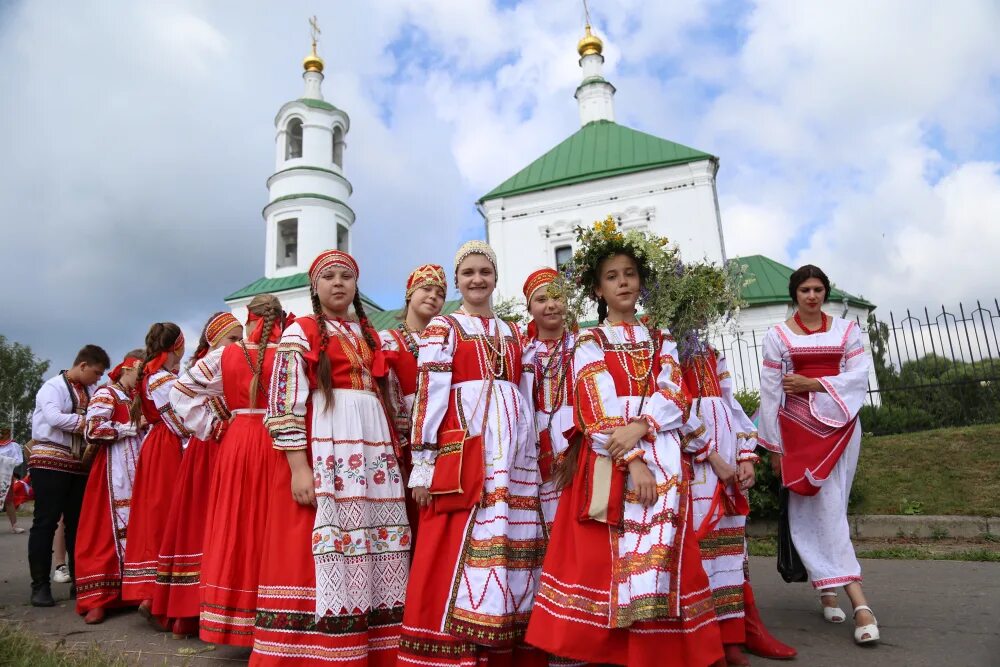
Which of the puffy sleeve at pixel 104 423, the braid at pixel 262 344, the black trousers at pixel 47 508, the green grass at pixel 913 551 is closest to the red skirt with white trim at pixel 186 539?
the braid at pixel 262 344

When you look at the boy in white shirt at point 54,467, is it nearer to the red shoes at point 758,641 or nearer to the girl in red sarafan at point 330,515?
the girl in red sarafan at point 330,515

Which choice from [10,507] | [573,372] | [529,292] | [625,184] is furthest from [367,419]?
[625,184]

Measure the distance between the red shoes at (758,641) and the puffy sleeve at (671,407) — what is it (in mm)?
864

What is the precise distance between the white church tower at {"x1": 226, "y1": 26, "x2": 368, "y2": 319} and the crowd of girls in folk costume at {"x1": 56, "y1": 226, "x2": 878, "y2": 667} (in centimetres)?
2426

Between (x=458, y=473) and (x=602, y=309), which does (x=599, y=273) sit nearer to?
(x=602, y=309)

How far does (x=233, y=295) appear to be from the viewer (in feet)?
95.5

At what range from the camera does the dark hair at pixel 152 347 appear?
16.4 feet

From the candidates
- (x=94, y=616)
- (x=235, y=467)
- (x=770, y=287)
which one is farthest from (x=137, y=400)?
(x=770, y=287)

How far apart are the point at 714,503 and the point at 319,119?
28944 mm

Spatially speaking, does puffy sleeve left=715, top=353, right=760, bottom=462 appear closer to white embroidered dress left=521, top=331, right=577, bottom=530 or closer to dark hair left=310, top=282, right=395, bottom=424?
white embroidered dress left=521, top=331, right=577, bottom=530

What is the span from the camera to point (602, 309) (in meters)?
3.52

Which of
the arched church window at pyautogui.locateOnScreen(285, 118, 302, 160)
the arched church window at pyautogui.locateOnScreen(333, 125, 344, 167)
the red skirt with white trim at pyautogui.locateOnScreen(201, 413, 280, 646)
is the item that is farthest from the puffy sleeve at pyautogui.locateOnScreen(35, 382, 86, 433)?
the arched church window at pyautogui.locateOnScreen(285, 118, 302, 160)

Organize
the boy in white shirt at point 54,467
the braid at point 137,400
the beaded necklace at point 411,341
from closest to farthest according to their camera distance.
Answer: the beaded necklace at point 411,341, the braid at point 137,400, the boy in white shirt at point 54,467

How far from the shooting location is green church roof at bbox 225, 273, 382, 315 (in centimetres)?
2692
